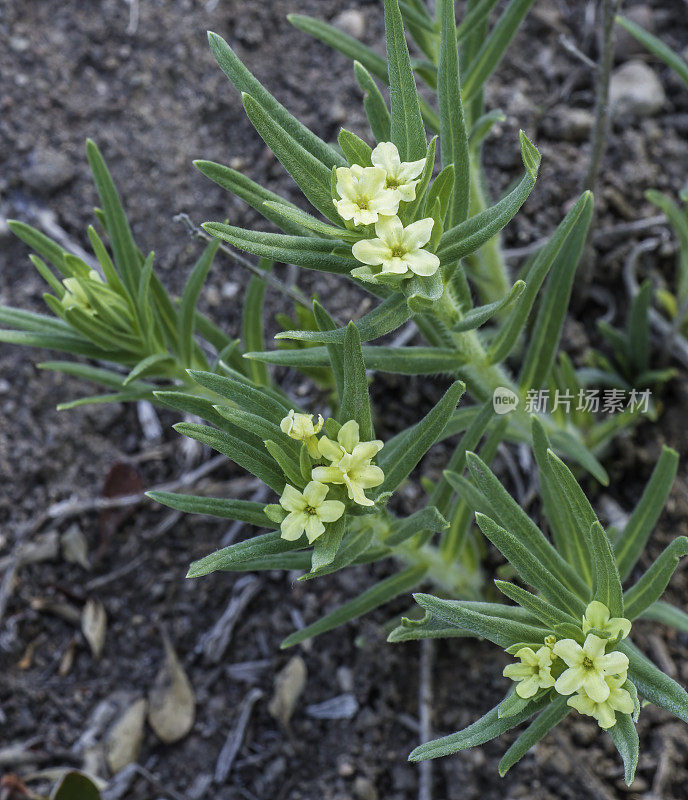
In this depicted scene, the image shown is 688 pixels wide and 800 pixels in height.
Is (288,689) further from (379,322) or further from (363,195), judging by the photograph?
(363,195)

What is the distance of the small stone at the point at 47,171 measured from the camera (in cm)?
399

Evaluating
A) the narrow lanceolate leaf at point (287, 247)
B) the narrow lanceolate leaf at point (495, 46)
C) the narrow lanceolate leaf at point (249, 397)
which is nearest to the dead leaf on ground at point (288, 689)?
the narrow lanceolate leaf at point (249, 397)

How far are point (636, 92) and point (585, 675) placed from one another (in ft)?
10.8

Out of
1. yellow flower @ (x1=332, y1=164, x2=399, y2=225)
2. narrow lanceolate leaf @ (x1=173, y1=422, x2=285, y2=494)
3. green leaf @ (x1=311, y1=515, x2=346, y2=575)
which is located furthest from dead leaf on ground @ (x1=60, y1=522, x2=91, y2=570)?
yellow flower @ (x1=332, y1=164, x2=399, y2=225)

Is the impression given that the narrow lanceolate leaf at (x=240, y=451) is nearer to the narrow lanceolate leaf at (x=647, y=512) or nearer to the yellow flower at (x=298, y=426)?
the yellow flower at (x=298, y=426)

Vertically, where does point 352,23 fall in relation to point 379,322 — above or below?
above

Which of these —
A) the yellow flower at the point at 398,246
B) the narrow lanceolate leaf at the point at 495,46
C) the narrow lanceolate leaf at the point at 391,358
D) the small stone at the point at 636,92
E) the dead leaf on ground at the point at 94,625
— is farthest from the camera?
the small stone at the point at 636,92

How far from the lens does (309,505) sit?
77.8 inches

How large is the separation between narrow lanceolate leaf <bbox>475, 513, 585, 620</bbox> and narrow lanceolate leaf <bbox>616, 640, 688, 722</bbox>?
163 millimetres

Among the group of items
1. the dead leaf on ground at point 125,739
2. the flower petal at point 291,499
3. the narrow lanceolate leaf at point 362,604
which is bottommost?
the dead leaf on ground at point 125,739

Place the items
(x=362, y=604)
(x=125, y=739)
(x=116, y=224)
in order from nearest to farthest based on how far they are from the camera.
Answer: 1. (x=362, y=604)
2. (x=116, y=224)
3. (x=125, y=739)

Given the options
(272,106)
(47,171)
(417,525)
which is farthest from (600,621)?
(47,171)

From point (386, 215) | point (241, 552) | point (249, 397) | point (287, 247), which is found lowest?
point (241, 552)

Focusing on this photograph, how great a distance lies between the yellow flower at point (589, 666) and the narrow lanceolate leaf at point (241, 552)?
71cm
